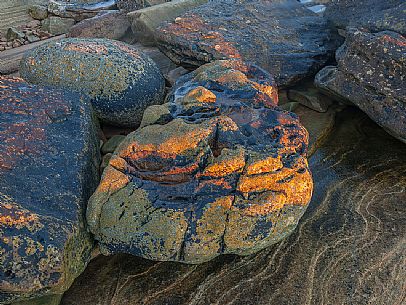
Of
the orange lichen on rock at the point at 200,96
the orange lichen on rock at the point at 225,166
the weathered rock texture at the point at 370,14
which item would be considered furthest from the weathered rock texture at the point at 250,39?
the orange lichen on rock at the point at 225,166

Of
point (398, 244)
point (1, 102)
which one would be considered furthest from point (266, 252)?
point (1, 102)

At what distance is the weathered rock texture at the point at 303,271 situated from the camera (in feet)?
7.93

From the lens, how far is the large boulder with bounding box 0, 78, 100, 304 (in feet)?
6.89

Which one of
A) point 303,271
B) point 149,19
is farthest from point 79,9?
point 303,271

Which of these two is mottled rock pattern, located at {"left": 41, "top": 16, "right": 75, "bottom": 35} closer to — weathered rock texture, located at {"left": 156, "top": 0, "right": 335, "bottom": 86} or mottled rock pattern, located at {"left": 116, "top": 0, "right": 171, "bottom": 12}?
mottled rock pattern, located at {"left": 116, "top": 0, "right": 171, "bottom": 12}

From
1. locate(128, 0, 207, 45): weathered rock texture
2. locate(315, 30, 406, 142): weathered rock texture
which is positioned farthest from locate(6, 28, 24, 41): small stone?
locate(315, 30, 406, 142): weathered rock texture

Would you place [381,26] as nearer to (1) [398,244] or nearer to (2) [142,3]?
(1) [398,244]

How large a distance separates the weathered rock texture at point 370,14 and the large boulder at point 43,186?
8.96 feet

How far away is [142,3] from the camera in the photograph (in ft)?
21.5

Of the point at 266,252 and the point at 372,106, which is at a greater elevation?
the point at 372,106

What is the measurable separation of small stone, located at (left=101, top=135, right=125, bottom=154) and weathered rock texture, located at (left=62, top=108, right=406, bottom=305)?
1.13 m

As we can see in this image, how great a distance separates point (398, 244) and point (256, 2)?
11.2 feet

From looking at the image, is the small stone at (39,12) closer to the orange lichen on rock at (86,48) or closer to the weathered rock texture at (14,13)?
the weathered rock texture at (14,13)

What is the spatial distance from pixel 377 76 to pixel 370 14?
3.30 feet
